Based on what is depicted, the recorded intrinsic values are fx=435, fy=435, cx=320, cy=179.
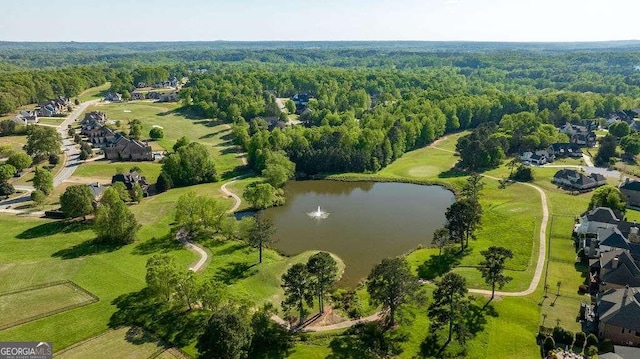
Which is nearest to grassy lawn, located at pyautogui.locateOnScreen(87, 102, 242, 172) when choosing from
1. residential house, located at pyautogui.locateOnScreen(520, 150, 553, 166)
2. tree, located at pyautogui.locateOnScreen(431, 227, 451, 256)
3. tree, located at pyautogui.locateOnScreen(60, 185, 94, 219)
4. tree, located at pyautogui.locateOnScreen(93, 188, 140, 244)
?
tree, located at pyautogui.locateOnScreen(60, 185, 94, 219)

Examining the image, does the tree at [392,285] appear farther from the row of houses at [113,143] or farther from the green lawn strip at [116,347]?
the row of houses at [113,143]

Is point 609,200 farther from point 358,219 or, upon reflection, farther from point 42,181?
point 42,181

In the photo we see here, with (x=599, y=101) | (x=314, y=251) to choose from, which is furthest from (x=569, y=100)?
(x=314, y=251)

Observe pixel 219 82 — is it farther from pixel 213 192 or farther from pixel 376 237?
pixel 376 237

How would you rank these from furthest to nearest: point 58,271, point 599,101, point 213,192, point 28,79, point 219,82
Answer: point 219,82, point 28,79, point 599,101, point 213,192, point 58,271

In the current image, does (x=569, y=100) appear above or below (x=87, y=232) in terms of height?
above

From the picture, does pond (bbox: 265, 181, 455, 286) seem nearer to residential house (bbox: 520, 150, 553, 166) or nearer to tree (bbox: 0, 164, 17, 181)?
residential house (bbox: 520, 150, 553, 166)

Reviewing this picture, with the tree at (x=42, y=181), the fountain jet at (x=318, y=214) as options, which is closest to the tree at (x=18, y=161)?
the tree at (x=42, y=181)

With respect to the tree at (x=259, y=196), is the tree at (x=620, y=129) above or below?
above
